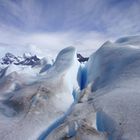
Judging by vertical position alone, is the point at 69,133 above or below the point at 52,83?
below

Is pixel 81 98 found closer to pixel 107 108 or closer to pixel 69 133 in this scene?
pixel 107 108

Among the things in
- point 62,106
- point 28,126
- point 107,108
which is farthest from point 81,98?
point 28,126

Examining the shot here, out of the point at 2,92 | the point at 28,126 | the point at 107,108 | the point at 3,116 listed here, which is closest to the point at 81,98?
the point at 107,108

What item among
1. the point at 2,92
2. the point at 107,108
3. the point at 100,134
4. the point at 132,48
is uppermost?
the point at 132,48

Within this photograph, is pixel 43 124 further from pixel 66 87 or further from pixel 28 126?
pixel 66 87

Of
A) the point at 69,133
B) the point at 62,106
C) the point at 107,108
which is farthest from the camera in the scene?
the point at 62,106

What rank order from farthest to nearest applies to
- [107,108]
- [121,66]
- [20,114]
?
[121,66]
[20,114]
[107,108]

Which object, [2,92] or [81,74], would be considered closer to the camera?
[2,92]
